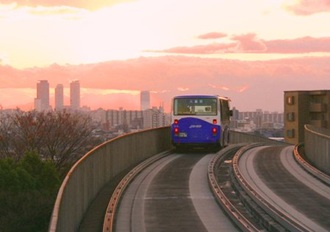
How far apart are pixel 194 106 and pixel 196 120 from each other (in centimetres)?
80

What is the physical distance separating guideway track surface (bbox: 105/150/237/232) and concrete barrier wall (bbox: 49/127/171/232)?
0.97 m

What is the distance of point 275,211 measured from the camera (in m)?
16.6

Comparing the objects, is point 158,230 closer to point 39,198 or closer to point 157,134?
point 157,134

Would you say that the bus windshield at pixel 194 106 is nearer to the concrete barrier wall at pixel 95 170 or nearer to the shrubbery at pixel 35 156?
the concrete barrier wall at pixel 95 170

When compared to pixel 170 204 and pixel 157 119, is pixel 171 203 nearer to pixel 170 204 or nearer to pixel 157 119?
pixel 170 204

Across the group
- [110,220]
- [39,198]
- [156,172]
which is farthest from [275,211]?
[39,198]

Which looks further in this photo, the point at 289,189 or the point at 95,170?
the point at 289,189

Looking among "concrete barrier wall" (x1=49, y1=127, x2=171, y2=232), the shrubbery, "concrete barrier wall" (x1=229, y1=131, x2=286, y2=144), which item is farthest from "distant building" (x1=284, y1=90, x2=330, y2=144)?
"concrete barrier wall" (x1=49, y1=127, x2=171, y2=232)

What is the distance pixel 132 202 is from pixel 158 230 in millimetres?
3893

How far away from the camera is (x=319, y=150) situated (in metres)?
28.3

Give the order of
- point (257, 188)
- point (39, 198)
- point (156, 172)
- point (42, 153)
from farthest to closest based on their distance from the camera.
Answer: point (42, 153)
point (39, 198)
point (156, 172)
point (257, 188)

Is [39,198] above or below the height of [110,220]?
below

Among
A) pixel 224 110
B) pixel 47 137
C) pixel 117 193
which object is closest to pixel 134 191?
pixel 117 193

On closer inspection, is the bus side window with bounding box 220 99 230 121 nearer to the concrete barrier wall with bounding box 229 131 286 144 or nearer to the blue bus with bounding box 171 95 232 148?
the blue bus with bounding box 171 95 232 148
